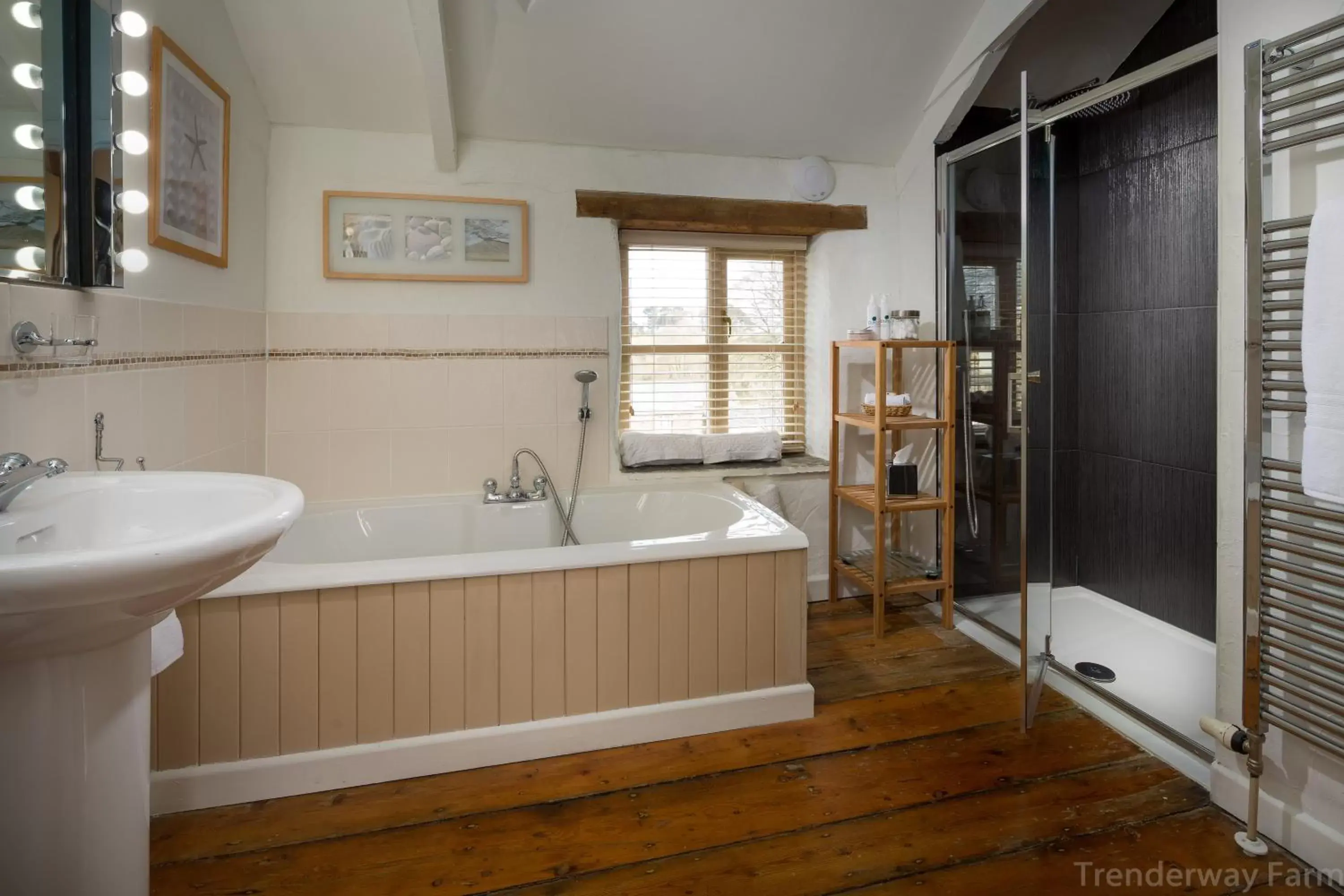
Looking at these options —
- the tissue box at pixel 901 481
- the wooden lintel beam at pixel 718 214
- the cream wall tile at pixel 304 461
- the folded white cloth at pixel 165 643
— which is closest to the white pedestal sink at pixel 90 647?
the folded white cloth at pixel 165 643

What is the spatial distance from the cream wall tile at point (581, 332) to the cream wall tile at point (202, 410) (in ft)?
3.92

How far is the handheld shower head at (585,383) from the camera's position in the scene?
9.05 feet

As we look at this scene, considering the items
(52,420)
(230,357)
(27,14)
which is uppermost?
(27,14)

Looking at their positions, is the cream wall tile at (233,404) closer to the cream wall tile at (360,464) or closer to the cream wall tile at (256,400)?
the cream wall tile at (256,400)

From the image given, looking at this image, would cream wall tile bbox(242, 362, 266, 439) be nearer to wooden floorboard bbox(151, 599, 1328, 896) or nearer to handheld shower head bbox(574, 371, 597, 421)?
handheld shower head bbox(574, 371, 597, 421)

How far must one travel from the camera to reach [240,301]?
235 centimetres

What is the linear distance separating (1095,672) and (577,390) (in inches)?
83.6

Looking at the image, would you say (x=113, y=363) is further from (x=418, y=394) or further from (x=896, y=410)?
(x=896, y=410)

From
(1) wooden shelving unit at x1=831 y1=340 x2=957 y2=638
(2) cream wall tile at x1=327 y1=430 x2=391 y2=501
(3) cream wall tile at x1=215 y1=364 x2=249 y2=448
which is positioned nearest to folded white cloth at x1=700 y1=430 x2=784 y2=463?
(1) wooden shelving unit at x1=831 y1=340 x2=957 y2=638

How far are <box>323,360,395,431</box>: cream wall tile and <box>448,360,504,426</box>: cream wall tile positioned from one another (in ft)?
0.76

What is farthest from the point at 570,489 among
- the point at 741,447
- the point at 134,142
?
the point at 134,142

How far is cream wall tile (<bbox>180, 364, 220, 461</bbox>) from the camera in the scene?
78.2 inches

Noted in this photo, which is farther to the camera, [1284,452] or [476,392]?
[476,392]

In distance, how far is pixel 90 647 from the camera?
898mm
